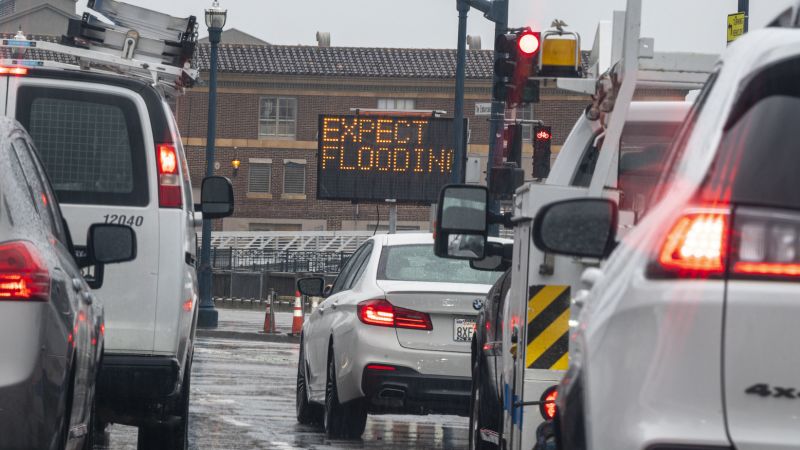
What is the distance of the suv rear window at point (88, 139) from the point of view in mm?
8578

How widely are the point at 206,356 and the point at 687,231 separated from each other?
18806 millimetres

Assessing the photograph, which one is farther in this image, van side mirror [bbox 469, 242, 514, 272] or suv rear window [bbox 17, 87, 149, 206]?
suv rear window [bbox 17, 87, 149, 206]

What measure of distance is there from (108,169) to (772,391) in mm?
5776

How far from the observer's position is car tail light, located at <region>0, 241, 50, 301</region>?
16.9 feet

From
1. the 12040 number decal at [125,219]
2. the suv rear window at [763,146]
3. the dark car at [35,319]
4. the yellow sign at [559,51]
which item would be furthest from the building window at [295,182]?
the suv rear window at [763,146]

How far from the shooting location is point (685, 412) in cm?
343

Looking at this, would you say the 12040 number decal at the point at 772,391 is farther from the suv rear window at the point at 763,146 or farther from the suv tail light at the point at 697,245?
the suv rear window at the point at 763,146

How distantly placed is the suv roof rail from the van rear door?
3.89 feet

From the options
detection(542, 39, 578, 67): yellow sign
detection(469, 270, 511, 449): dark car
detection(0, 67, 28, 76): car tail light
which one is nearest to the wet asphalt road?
detection(469, 270, 511, 449): dark car

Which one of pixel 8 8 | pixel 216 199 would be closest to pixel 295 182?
pixel 8 8

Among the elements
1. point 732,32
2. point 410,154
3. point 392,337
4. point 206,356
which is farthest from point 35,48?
point 410,154

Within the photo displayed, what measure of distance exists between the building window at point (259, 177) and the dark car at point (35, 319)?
62.3 meters

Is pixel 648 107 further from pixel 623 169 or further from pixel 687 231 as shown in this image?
pixel 687 231

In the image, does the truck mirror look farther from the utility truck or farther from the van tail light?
the van tail light
